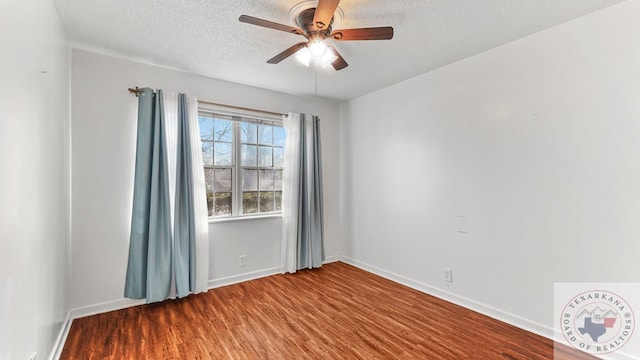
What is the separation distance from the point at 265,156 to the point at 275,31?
1.85 meters

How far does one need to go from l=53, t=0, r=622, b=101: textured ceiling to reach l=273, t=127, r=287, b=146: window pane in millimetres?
913

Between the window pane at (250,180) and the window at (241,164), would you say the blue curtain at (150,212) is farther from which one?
the window pane at (250,180)

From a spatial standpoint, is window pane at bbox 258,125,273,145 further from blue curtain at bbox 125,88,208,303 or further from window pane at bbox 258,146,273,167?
blue curtain at bbox 125,88,208,303

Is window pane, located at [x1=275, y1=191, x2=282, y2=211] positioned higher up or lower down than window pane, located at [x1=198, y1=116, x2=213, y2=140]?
lower down

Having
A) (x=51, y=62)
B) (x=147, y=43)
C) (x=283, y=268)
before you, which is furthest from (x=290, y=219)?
(x=51, y=62)

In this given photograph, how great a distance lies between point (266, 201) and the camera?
3.92 m

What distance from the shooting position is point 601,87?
2.10 metres

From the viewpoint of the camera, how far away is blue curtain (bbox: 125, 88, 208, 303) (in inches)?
111

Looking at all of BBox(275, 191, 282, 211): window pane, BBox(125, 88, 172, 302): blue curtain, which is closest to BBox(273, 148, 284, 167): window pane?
BBox(275, 191, 282, 211): window pane

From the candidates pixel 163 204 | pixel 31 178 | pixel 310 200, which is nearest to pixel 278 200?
pixel 310 200

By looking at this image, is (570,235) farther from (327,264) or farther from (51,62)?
(51,62)

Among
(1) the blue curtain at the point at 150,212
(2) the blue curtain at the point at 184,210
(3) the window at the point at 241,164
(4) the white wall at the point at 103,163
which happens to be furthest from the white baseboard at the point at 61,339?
(3) the window at the point at 241,164

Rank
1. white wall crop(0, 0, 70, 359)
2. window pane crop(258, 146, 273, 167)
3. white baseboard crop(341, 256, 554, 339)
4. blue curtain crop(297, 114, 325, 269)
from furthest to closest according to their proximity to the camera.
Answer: blue curtain crop(297, 114, 325, 269)
window pane crop(258, 146, 273, 167)
white baseboard crop(341, 256, 554, 339)
white wall crop(0, 0, 70, 359)

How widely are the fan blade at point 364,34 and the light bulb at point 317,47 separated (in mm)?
103
